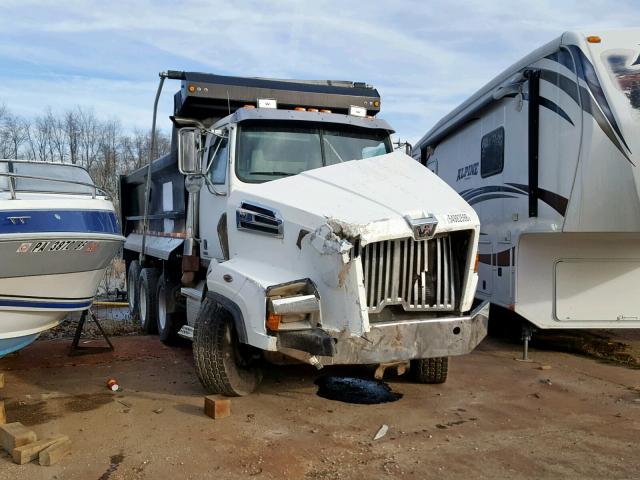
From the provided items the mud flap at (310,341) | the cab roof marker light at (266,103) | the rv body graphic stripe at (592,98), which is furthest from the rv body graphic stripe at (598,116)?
the mud flap at (310,341)

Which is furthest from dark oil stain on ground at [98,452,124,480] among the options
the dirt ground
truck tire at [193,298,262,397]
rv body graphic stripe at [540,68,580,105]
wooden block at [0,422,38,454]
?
rv body graphic stripe at [540,68,580,105]

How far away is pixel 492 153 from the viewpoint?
26.3ft

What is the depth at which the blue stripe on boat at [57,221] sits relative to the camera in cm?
521

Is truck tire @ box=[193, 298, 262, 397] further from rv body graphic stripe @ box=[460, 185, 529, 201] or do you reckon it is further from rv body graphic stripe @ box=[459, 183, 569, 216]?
rv body graphic stripe @ box=[460, 185, 529, 201]

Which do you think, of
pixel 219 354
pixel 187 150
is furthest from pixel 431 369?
pixel 187 150

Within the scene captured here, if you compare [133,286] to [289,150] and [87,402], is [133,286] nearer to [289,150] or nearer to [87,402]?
[87,402]

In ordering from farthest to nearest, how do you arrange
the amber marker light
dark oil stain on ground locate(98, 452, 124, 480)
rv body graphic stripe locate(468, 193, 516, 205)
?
rv body graphic stripe locate(468, 193, 516, 205)
the amber marker light
dark oil stain on ground locate(98, 452, 124, 480)

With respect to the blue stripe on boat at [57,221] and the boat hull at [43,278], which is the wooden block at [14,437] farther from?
the blue stripe on boat at [57,221]

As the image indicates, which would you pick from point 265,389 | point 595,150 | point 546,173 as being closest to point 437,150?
point 546,173

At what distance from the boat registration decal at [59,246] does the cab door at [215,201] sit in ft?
3.86

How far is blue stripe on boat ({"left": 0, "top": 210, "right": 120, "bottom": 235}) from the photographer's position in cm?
521

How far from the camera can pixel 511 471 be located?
13.0 feet

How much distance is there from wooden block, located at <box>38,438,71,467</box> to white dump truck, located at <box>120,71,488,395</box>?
1.42 metres

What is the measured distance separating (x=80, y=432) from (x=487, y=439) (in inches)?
126
